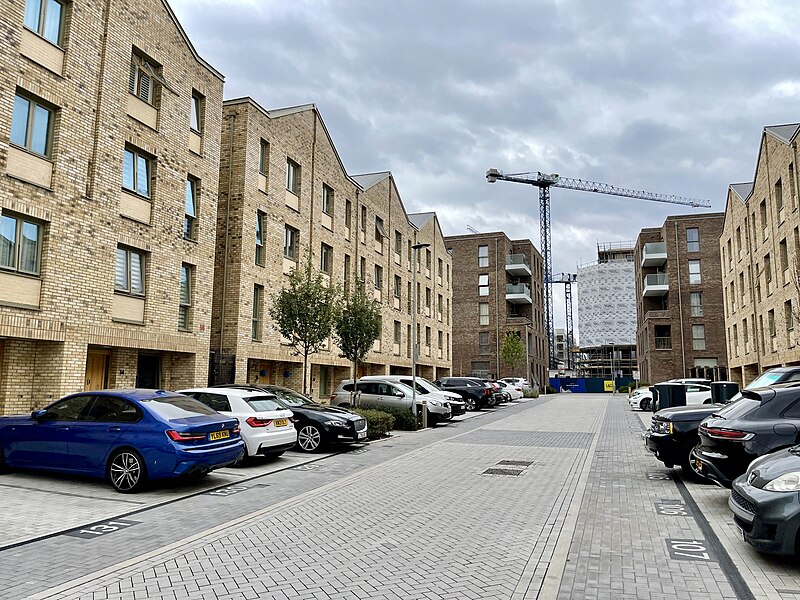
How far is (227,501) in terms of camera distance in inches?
349

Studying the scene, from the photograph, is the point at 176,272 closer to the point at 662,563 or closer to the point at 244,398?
the point at 244,398

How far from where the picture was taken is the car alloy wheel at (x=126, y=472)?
29.7 feet

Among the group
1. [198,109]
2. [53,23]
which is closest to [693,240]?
[198,109]

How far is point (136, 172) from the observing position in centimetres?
1667

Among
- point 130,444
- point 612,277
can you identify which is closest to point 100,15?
point 130,444

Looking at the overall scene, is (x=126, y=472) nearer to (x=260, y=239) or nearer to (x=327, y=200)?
(x=260, y=239)

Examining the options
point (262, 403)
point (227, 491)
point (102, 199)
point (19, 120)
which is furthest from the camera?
point (102, 199)

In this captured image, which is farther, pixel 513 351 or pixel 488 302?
pixel 488 302

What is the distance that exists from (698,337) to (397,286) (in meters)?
30.8

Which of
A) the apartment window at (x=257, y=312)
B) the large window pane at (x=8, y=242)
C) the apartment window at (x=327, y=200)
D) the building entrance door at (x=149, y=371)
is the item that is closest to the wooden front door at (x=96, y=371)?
the building entrance door at (x=149, y=371)

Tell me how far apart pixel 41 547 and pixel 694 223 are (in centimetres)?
5870

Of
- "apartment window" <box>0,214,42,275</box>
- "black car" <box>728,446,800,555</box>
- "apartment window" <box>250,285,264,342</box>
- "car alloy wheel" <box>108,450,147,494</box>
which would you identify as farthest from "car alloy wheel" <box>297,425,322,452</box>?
"black car" <box>728,446,800,555</box>

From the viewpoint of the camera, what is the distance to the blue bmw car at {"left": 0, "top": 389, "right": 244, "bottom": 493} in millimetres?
8977

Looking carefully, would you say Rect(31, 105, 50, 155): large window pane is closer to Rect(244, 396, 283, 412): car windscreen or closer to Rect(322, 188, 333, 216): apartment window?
Rect(244, 396, 283, 412): car windscreen
